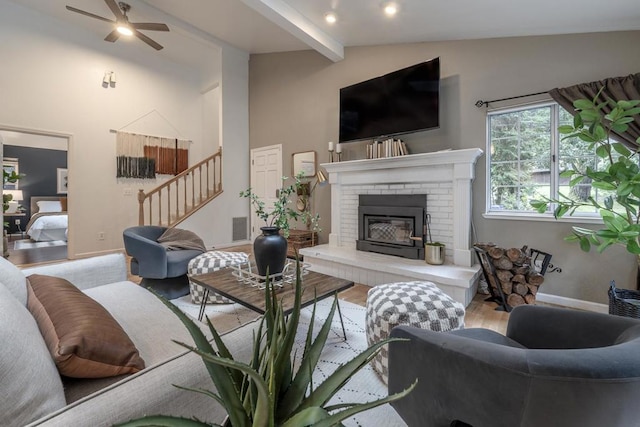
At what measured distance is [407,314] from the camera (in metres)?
1.63

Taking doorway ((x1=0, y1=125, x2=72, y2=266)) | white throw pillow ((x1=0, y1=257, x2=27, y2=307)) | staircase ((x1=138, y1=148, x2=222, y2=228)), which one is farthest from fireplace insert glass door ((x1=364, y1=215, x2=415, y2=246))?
doorway ((x1=0, y1=125, x2=72, y2=266))

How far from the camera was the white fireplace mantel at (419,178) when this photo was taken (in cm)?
315

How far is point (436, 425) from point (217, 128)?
6447 mm

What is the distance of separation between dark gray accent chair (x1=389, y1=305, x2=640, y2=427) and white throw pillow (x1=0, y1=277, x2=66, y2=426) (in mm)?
1046

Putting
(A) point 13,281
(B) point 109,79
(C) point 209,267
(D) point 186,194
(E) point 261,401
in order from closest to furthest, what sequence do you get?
(E) point 261,401, (A) point 13,281, (C) point 209,267, (B) point 109,79, (D) point 186,194

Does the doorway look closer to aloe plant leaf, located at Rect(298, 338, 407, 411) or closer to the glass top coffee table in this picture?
the glass top coffee table

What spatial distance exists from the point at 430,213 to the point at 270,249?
2.18 m

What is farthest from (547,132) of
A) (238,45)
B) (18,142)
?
(18,142)

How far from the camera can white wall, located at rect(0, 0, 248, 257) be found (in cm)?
422

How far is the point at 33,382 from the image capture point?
2.28 feet

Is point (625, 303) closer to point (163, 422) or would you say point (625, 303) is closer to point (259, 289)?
point (259, 289)

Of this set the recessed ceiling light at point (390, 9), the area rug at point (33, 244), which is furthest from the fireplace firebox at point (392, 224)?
the area rug at point (33, 244)

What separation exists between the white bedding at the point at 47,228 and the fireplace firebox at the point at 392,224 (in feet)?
21.0

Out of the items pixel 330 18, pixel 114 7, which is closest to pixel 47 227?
pixel 114 7
